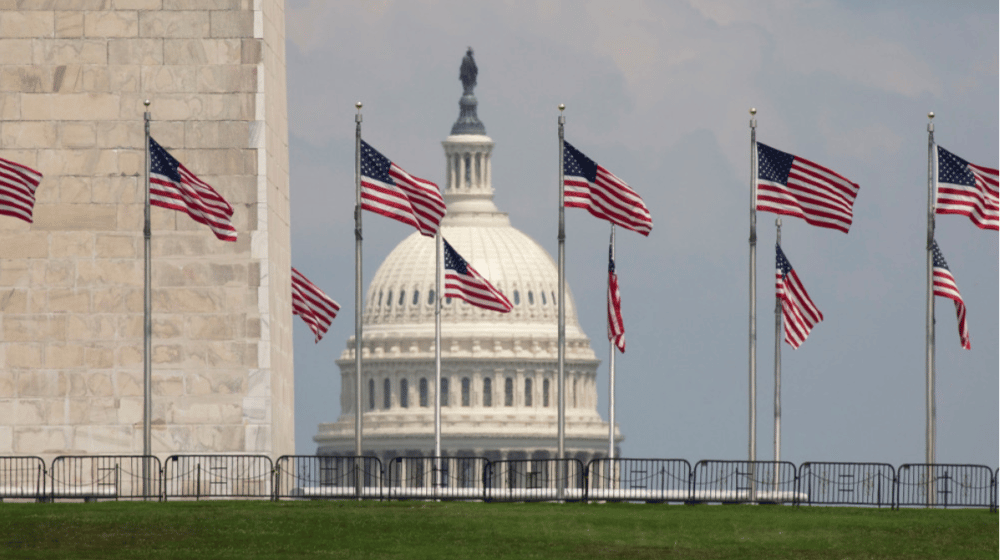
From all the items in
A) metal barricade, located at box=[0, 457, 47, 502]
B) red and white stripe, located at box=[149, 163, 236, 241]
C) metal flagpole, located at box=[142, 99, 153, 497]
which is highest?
red and white stripe, located at box=[149, 163, 236, 241]

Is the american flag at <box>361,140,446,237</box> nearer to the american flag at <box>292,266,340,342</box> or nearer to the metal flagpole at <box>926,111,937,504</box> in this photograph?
the american flag at <box>292,266,340,342</box>

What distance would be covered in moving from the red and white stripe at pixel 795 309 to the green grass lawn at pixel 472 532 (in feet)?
51.4

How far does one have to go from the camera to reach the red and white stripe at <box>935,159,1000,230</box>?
64875 mm

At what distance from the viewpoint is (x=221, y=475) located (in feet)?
220

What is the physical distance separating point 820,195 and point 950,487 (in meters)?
7.23

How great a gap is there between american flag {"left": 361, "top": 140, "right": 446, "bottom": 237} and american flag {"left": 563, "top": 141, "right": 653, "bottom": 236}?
10.2 feet

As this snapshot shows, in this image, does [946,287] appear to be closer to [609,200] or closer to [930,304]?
[930,304]

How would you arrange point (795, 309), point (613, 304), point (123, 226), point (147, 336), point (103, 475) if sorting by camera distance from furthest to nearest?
point (613, 304), point (795, 309), point (123, 226), point (103, 475), point (147, 336)

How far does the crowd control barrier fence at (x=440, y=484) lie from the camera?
6297 centimetres

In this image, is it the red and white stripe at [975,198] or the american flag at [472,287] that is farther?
the american flag at [472,287]

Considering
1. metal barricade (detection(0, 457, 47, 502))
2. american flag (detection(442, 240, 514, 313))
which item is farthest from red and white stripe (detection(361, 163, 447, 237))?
metal barricade (detection(0, 457, 47, 502))

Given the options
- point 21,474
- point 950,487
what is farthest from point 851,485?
point 21,474

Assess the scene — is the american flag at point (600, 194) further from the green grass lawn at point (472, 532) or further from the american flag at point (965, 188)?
the green grass lawn at point (472, 532)

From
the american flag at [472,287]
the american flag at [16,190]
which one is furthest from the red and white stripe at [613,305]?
the american flag at [16,190]
